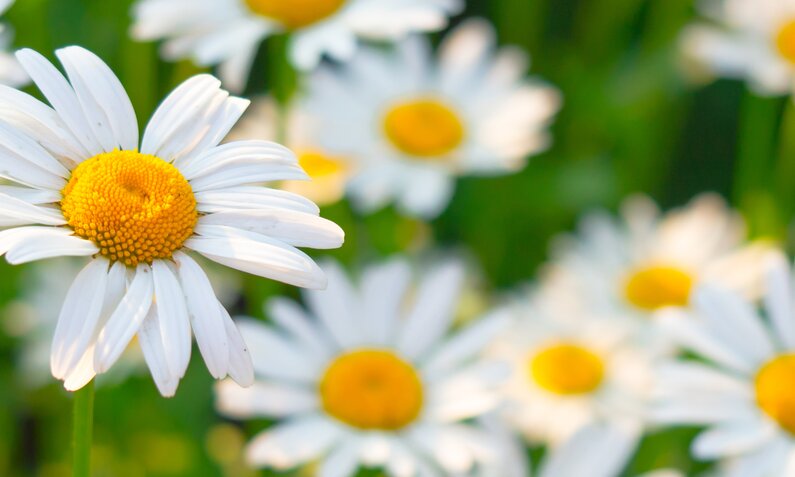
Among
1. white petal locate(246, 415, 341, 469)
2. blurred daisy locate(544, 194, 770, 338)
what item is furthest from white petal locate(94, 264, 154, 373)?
blurred daisy locate(544, 194, 770, 338)

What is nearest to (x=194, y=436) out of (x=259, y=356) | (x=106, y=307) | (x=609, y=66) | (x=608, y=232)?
(x=259, y=356)

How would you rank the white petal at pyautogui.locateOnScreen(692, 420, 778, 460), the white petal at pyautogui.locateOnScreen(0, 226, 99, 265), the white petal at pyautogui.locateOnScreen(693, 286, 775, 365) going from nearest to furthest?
the white petal at pyautogui.locateOnScreen(0, 226, 99, 265), the white petal at pyautogui.locateOnScreen(692, 420, 778, 460), the white petal at pyautogui.locateOnScreen(693, 286, 775, 365)

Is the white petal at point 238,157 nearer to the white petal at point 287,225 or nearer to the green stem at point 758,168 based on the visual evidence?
the white petal at point 287,225

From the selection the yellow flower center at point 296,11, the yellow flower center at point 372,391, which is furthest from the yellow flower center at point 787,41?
the yellow flower center at point 372,391

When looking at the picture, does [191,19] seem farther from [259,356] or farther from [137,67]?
[259,356]

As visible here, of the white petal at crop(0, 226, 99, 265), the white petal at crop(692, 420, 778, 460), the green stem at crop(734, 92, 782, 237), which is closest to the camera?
the white petal at crop(0, 226, 99, 265)

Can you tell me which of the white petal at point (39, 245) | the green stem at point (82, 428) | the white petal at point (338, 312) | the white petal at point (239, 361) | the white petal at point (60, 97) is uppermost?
the white petal at point (338, 312)

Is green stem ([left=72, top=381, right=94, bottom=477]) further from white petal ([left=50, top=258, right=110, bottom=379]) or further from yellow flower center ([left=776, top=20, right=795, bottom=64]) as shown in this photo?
yellow flower center ([left=776, top=20, right=795, bottom=64])

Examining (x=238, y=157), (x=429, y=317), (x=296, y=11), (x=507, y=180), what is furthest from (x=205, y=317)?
(x=507, y=180)
